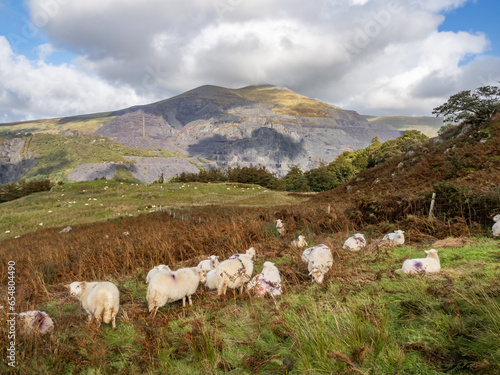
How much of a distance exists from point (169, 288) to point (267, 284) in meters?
1.74

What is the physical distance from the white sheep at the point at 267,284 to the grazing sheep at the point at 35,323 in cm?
327

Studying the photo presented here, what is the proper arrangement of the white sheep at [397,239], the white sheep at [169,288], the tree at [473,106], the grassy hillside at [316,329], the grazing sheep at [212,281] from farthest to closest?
the tree at [473,106]
the white sheep at [397,239]
the grazing sheep at [212,281]
the white sheep at [169,288]
the grassy hillside at [316,329]

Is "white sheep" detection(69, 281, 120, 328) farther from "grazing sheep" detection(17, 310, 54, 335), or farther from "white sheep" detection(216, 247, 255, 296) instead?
"white sheep" detection(216, 247, 255, 296)

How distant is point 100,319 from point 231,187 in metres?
43.4

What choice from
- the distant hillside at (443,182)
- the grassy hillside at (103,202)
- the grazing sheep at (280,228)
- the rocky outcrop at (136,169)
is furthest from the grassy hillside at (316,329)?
the rocky outcrop at (136,169)

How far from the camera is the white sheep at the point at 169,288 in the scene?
15.2 feet

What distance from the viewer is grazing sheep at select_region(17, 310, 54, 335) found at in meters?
4.01

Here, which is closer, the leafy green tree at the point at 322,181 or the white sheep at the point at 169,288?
the white sheep at the point at 169,288

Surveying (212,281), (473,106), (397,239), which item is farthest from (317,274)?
(473,106)

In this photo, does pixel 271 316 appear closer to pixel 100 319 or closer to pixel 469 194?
pixel 100 319

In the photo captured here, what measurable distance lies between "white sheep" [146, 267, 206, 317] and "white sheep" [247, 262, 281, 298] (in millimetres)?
1112

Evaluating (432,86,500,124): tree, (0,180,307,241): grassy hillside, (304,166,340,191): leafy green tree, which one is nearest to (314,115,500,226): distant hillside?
(432,86,500,124): tree

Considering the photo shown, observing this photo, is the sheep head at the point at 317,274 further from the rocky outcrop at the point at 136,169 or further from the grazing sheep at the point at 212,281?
the rocky outcrop at the point at 136,169

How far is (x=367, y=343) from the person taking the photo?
2867mm
